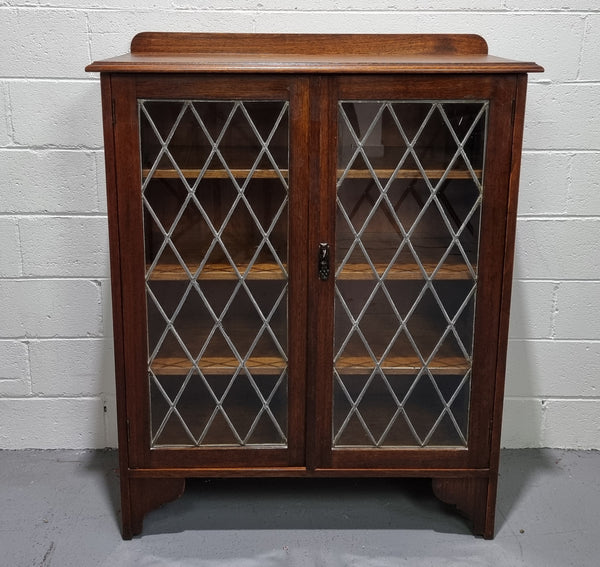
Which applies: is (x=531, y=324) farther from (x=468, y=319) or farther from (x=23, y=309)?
(x=23, y=309)

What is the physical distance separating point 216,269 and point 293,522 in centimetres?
74

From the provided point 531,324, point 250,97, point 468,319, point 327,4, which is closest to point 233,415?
point 468,319

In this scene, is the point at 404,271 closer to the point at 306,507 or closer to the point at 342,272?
the point at 342,272

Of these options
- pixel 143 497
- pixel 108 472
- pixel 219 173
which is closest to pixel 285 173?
pixel 219 173

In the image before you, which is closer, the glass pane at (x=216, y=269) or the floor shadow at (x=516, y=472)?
the glass pane at (x=216, y=269)

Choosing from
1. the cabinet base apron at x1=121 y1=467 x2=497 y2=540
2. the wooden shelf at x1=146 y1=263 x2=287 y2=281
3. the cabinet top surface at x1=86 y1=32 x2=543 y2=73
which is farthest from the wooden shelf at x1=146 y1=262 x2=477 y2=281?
the cabinet top surface at x1=86 y1=32 x2=543 y2=73

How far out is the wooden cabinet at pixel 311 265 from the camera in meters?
1.75

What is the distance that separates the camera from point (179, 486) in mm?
1985

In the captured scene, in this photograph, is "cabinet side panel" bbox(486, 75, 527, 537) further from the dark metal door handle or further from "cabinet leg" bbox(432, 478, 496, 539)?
the dark metal door handle

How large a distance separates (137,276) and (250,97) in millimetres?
510

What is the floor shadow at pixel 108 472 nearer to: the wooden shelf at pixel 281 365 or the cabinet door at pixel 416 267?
the wooden shelf at pixel 281 365

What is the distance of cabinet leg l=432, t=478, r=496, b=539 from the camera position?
6.49 ft

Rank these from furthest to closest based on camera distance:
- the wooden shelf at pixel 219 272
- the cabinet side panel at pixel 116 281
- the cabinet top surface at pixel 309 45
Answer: the cabinet top surface at pixel 309 45
the wooden shelf at pixel 219 272
the cabinet side panel at pixel 116 281

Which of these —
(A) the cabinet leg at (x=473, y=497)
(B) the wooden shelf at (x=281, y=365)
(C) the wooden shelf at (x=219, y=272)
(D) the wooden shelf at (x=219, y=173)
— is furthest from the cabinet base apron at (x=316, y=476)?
(D) the wooden shelf at (x=219, y=173)
